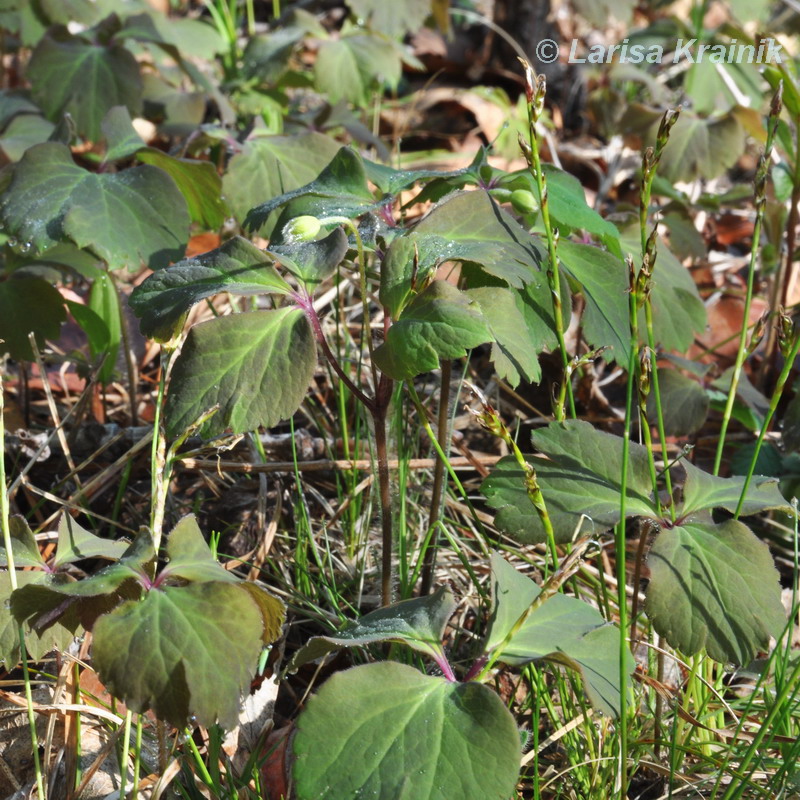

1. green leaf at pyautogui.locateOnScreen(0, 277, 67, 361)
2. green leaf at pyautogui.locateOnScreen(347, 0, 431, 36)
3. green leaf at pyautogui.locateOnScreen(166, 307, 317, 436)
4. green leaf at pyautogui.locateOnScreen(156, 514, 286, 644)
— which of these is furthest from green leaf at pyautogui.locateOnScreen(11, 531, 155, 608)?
green leaf at pyautogui.locateOnScreen(347, 0, 431, 36)

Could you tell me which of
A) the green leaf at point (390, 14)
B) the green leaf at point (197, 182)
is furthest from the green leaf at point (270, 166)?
the green leaf at point (390, 14)

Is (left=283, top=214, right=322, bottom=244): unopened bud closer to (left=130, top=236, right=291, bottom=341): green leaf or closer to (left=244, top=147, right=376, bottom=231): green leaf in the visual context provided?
(left=130, top=236, right=291, bottom=341): green leaf

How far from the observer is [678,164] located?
8.04 feet

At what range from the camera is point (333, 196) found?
1.32 m

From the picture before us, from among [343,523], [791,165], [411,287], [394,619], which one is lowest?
[343,523]

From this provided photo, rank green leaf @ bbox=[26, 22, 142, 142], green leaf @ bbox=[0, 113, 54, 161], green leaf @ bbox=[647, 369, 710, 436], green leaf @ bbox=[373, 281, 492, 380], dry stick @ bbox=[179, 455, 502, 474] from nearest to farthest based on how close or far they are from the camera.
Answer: green leaf @ bbox=[373, 281, 492, 380] → dry stick @ bbox=[179, 455, 502, 474] → green leaf @ bbox=[647, 369, 710, 436] → green leaf @ bbox=[0, 113, 54, 161] → green leaf @ bbox=[26, 22, 142, 142]

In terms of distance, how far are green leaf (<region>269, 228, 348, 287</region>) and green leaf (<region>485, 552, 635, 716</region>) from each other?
42cm

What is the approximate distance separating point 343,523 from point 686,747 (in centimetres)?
72

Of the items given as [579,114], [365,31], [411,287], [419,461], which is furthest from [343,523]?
[579,114]

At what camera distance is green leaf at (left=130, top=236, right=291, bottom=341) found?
3.70ft

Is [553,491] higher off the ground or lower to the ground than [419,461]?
higher

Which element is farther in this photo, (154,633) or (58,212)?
(58,212)

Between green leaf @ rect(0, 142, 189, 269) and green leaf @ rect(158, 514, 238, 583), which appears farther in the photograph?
green leaf @ rect(0, 142, 189, 269)

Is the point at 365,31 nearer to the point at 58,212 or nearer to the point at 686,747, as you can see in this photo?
the point at 58,212
